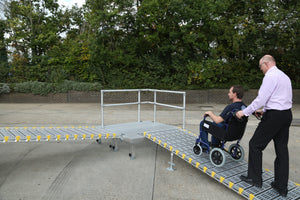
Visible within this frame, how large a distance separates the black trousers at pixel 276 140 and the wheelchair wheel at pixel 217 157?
0.52 metres

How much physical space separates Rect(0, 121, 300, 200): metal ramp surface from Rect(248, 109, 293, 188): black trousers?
10.4 inches

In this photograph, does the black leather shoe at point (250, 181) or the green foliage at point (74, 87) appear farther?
the green foliage at point (74, 87)

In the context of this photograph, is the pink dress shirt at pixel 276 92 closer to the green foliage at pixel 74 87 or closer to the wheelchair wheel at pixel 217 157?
the wheelchair wheel at pixel 217 157

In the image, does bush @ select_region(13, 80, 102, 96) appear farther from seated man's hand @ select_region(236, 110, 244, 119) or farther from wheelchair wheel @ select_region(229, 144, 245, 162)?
seated man's hand @ select_region(236, 110, 244, 119)

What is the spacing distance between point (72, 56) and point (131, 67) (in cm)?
442

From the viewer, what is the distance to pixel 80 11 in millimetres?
20312

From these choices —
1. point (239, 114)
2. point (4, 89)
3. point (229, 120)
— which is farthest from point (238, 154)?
point (4, 89)

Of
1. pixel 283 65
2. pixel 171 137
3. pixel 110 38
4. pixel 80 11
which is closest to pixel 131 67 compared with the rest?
pixel 110 38

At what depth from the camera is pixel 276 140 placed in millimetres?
2975

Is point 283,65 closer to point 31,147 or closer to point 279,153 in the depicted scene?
point 279,153

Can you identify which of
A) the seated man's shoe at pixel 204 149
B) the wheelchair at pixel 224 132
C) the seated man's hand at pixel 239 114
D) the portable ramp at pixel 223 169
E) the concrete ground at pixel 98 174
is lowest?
the concrete ground at pixel 98 174

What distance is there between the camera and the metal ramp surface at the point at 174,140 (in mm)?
3055

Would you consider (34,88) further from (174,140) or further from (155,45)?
(174,140)

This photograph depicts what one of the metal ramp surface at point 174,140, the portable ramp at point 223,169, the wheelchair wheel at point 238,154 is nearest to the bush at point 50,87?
the metal ramp surface at point 174,140
